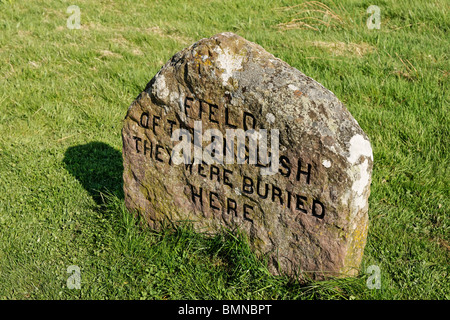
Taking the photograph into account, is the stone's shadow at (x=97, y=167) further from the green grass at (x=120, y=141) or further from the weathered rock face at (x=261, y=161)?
the weathered rock face at (x=261, y=161)

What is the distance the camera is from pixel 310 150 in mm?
2635

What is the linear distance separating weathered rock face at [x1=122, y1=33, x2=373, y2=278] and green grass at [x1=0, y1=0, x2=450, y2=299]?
21 centimetres

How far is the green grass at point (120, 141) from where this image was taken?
10.3ft

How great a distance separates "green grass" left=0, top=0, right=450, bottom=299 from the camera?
10.3ft

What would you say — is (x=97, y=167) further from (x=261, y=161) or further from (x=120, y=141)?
(x=261, y=161)

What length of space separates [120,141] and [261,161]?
2406 millimetres

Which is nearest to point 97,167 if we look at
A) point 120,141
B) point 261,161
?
point 120,141

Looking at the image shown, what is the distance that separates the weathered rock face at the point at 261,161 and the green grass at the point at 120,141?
209 mm

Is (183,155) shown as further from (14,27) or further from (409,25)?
(14,27)

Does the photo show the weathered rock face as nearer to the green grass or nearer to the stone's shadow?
the green grass

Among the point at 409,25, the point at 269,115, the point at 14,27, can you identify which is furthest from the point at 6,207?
the point at 409,25

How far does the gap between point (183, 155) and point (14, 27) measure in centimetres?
511

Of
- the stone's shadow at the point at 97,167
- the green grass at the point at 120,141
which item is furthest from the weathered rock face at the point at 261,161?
the stone's shadow at the point at 97,167
